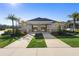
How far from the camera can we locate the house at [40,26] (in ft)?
38.5

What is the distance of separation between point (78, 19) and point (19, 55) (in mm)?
7370

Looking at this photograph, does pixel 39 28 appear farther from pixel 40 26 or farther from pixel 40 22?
pixel 40 22

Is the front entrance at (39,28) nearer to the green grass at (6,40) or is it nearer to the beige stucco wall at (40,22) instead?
the beige stucco wall at (40,22)

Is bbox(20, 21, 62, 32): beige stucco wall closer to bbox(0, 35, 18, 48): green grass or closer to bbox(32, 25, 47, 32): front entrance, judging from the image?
bbox(32, 25, 47, 32): front entrance

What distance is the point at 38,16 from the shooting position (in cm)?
1132

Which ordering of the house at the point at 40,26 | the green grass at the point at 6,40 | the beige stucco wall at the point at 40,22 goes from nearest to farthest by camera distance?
the green grass at the point at 6,40 → the house at the point at 40,26 → the beige stucco wall at the point at 40,22

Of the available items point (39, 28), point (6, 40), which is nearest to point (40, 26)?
point (39, 28)

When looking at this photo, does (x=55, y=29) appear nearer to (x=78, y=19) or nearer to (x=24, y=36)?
(x=24, y=36)

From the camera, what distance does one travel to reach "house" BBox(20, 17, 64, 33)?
11.7 meters

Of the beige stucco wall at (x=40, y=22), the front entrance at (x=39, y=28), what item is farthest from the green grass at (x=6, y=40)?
the front entrance at (x=39, y=28)

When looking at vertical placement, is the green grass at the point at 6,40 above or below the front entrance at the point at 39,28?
below

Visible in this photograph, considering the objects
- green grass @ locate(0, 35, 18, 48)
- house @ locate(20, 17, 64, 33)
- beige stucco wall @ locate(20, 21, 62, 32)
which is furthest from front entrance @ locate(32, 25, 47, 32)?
green grass @ locate(0, 35, 18, 48)

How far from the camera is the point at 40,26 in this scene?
12172 millimetres

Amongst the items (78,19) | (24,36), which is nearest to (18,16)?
(24,36)
